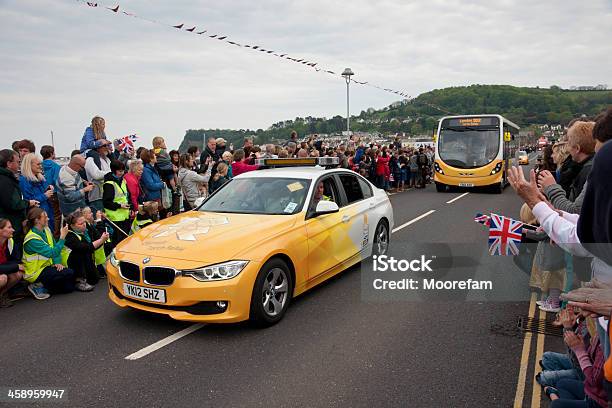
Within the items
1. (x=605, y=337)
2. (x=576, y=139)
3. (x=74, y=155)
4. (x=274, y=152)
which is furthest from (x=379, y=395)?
(x=274, y=152)

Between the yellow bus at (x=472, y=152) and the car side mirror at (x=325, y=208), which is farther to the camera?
the yellow bus at (x=472, y=152)

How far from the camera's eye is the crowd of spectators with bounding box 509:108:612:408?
2.02 meters

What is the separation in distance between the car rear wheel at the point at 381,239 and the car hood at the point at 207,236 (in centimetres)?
247

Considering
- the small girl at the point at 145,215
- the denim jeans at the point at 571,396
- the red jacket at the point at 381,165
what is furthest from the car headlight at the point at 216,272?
the red jacket at the point at 381,165

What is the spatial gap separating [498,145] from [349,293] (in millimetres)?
15909

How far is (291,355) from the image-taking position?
432 cm

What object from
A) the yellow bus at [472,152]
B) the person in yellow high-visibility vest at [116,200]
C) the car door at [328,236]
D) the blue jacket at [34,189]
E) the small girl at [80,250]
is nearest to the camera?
the car door at [328,236]

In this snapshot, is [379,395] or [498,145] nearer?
[379,395]

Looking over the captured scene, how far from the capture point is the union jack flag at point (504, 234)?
457 cm

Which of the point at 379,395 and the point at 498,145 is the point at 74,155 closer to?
the point at 379,395

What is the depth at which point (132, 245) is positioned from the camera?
5234mm

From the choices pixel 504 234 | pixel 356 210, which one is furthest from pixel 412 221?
pixel 504 234

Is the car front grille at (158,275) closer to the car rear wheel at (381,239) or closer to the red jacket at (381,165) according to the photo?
the car rear wheel at (381,239)

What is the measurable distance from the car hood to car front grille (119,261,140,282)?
0.53 feet
